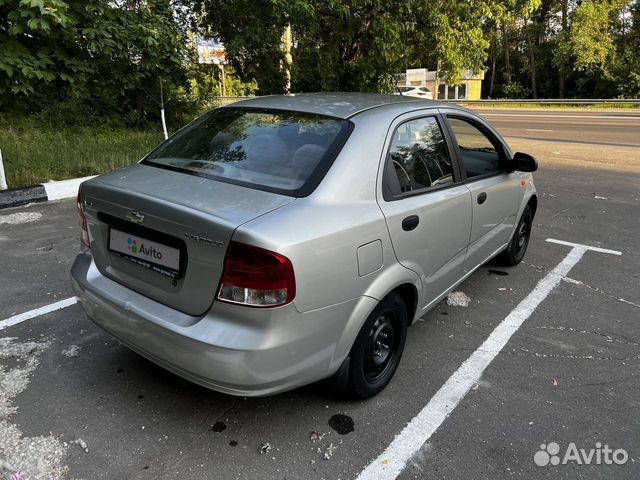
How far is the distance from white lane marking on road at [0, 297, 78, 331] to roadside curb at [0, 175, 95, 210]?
3.30m

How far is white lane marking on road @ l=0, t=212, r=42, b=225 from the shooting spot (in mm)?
5742

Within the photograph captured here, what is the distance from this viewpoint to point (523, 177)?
4.39 m

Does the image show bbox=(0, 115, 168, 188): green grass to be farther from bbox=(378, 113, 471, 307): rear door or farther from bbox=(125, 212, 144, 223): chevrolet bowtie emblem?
bbox=(378, 113, 471, 307): rear door

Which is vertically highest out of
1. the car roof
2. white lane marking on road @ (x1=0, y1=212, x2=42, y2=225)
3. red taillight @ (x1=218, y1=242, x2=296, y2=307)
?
the car roof

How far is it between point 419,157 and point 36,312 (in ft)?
9.61

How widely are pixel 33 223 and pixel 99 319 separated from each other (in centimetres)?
380

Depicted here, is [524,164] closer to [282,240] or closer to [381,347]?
[381,347]

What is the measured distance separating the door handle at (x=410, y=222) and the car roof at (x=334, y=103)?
0.67m

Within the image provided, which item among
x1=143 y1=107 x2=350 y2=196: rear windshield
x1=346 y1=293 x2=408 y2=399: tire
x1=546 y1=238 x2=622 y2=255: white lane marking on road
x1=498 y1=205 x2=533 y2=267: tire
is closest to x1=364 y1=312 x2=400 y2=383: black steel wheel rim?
x1=346 y1=293 x2=408 y2=399: tire

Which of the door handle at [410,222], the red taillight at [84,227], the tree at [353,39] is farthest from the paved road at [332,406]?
the tree at [353,39]

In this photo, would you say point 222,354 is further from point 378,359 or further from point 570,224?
point 570,224

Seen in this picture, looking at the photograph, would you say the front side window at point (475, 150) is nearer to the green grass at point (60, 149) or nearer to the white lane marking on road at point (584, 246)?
the white lane marking on road at point (584, 246)

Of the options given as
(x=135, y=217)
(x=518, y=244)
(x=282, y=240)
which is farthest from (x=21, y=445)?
(x=518, y=244)

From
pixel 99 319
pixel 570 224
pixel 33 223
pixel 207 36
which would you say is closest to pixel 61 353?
pixel 99 319
